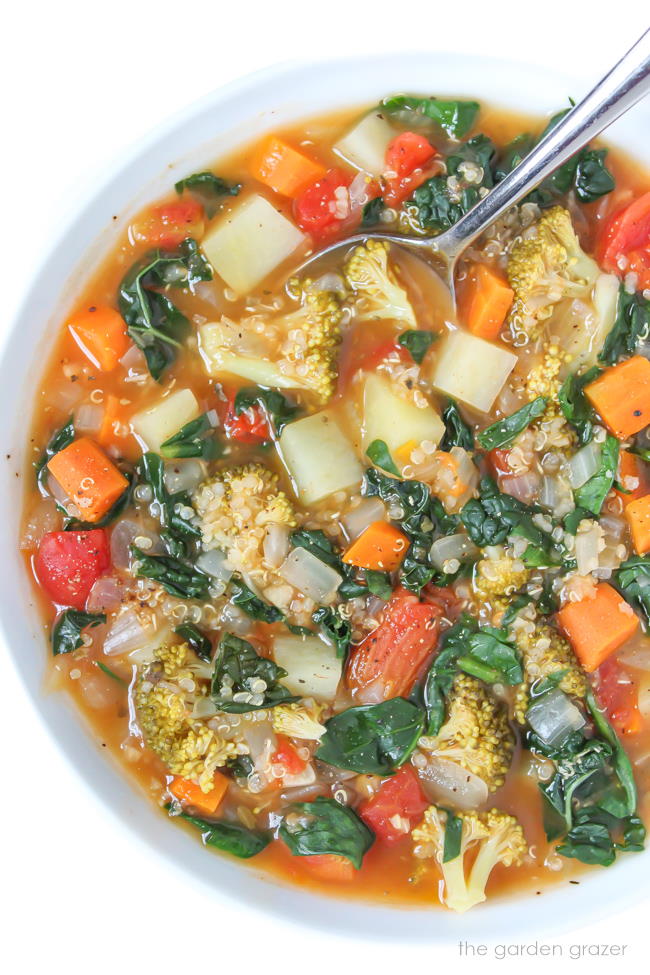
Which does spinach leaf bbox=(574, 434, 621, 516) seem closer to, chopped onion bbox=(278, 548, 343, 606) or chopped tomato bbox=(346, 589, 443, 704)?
chopped tomato bbox=(346, 589, 443, 704)

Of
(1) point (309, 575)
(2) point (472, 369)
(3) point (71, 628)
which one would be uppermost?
(2) point (472, 369)

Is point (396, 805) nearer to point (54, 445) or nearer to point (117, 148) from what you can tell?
point (54, 445)

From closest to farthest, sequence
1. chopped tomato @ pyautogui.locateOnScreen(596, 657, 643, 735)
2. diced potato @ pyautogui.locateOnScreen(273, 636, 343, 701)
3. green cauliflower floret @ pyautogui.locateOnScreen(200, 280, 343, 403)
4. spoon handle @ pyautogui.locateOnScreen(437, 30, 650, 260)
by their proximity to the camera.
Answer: spoon handle @ pyautogui.locateOnScreen(437, 30, 650, 260) → green cauliflower floret @ pyautogui.locateOnScreen(200, 280, 343, 403) → diced potato @ pyautogui.locateOnScreen(273, 636, 343, 701) → chopped tomato @ pyautogui.locateOnScreen(596, 657, 643, 735)

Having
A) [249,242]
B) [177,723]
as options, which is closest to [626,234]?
[249,242]

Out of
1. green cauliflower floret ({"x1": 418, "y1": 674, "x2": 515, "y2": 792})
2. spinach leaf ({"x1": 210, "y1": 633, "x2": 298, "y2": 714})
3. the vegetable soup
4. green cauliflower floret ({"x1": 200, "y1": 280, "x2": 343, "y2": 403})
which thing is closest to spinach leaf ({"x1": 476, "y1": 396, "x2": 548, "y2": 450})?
the vegetable soup

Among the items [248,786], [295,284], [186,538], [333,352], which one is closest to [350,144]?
[295,284]

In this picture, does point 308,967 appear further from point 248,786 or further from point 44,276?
point 44,276

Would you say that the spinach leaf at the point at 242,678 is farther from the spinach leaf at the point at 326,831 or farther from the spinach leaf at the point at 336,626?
the spinach leaf at the point at 326,831
